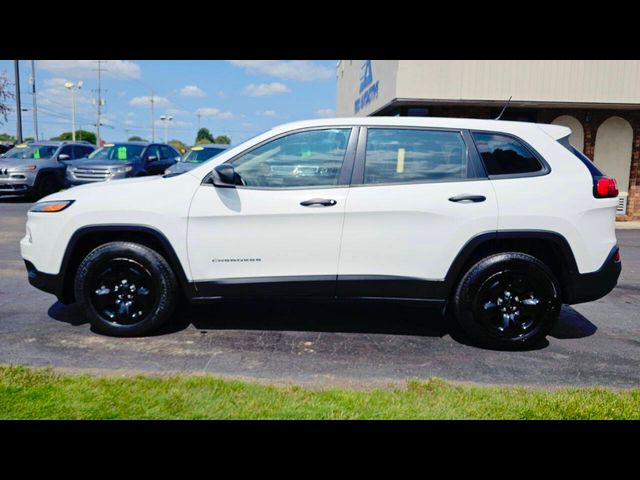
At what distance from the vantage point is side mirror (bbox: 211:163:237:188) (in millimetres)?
3996

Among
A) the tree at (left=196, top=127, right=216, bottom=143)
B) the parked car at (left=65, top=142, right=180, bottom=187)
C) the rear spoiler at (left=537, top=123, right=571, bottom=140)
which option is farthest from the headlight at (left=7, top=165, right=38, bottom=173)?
the tree at (left=196, top=127, right=216, bottom=143)

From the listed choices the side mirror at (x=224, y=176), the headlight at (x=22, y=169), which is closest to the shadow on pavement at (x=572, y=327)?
the side mirror at (x=224, y=176)

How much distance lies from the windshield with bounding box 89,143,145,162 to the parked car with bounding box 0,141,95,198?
1.53 metres

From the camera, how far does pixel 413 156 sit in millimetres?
4180

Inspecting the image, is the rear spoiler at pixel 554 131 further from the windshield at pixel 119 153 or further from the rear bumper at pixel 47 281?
the windshield at pixel 119 153

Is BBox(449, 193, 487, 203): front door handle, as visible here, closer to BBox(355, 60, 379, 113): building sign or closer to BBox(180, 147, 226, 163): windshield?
BBox(180, 147, 226, 163): windshield

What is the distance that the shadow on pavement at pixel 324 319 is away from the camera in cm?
466

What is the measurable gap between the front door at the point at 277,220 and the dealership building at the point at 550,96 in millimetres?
8658

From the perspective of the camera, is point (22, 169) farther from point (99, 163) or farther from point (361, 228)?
point (361, 228)

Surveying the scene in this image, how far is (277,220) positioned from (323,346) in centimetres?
113
